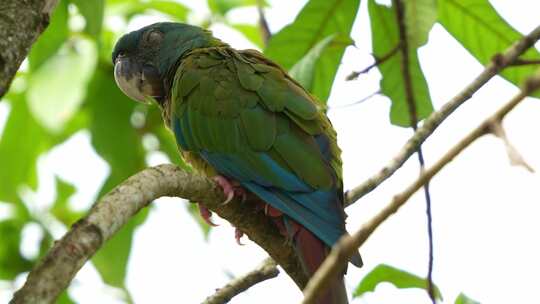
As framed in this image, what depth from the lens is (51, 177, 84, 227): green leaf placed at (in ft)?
17.4

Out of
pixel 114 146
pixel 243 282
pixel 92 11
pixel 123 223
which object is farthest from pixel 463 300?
pixel 114 146

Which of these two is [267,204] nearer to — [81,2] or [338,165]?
[338,165]

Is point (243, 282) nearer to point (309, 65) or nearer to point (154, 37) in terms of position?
point (309, 65)

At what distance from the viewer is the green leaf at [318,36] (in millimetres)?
3410

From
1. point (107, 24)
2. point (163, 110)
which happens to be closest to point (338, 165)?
point (163, 110)

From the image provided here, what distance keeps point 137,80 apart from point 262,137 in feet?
3.23

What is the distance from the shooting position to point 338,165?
12.0 feet

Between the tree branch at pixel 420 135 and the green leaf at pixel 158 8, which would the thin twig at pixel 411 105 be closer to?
the tree branch at pixel 420 135

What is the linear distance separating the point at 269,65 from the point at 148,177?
1.84 meters

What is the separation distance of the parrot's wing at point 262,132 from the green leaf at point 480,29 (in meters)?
0.71

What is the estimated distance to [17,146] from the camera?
4.48m

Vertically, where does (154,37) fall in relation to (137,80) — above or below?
above

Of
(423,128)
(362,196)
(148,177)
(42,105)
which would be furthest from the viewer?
→ (42,105)

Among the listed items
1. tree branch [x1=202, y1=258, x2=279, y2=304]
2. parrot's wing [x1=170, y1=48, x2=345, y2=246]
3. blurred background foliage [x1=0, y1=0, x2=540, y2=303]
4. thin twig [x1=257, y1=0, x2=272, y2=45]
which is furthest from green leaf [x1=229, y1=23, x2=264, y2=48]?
tree branch [x1=202, y1=258, x2=279, y2=304]
